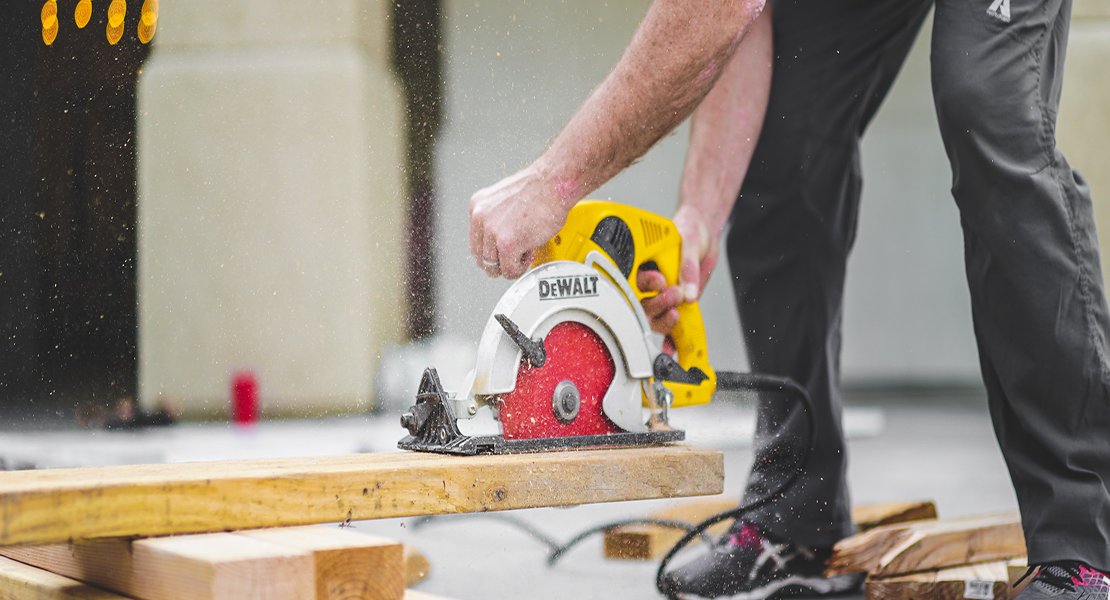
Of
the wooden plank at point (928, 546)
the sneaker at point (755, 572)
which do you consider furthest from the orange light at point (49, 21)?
the wooden plank at point (928, 546)

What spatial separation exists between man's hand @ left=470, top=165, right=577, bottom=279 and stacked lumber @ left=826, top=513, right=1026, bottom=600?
0.77m

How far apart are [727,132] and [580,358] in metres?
0.62

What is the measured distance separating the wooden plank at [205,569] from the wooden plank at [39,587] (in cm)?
2

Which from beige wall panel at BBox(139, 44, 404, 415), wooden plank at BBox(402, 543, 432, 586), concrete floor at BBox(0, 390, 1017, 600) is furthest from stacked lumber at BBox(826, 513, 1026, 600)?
beige wall panel at BBox(139, 44, 404, 415)

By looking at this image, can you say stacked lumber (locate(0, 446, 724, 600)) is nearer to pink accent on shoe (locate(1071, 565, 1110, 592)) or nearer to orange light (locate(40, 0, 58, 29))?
pink accent on shoe (locate(1071, 565, 1110, 592))

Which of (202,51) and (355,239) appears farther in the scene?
(355,239)

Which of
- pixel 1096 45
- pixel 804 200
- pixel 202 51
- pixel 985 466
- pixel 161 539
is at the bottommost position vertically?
pixel 985 466

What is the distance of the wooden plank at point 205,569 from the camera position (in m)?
0.83

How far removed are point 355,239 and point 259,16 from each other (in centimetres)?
115

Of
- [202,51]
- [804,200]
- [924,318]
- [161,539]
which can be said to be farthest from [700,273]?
[924,318]

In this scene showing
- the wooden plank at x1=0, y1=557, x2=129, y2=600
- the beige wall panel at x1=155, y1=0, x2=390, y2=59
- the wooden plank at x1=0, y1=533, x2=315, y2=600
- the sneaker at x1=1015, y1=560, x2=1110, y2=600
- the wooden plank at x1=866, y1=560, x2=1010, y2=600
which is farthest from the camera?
the beige wall panel at x1=155, y1=0, x2=390, y2=59

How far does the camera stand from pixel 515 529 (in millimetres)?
2377

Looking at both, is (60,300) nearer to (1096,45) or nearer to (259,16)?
(259,16)

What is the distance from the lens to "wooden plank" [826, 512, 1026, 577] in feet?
5.14
